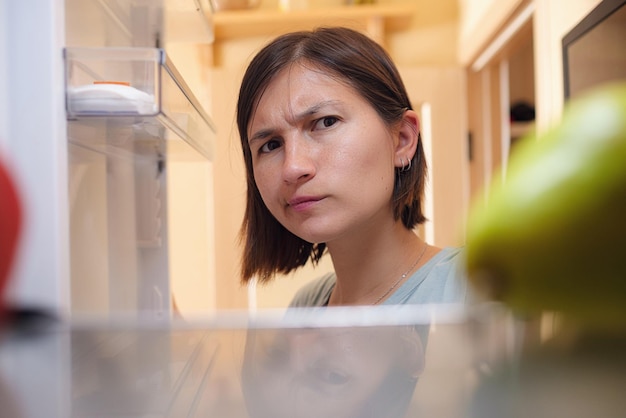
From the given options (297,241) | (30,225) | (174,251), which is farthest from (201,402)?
(174,251)

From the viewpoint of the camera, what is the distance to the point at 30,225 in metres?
0.24

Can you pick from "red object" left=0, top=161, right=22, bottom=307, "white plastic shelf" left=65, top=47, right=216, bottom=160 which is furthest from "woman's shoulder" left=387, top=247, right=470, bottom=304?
"red object" left=0, top=161, right=22, bottom=307

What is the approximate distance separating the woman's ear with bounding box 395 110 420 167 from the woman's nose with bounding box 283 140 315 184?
0.50 ft

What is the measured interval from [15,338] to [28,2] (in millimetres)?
176

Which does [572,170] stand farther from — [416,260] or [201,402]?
[416,260]

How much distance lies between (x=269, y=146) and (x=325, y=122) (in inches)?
2.0

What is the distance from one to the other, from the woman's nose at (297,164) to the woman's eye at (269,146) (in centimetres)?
3

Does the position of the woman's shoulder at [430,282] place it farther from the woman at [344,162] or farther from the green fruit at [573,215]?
the green fruit at [573,215]

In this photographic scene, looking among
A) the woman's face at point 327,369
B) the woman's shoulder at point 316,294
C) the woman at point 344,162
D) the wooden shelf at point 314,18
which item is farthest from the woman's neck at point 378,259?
the wooden shelf at point 314,18

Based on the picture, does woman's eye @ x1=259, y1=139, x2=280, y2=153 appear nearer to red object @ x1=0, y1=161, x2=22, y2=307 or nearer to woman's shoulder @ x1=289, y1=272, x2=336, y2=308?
woman's shoulder @ x1=289, y1=272, x2=336, y2=308

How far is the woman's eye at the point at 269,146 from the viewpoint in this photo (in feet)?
1.65

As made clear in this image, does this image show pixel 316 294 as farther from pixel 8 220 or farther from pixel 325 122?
pixel 8 220

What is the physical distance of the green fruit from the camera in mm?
102

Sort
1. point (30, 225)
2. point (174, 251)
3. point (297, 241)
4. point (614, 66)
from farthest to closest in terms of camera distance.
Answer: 1. point (174, 251)
2. point (297, 241)
3. point (614, 66)
4. point (30, 225)
